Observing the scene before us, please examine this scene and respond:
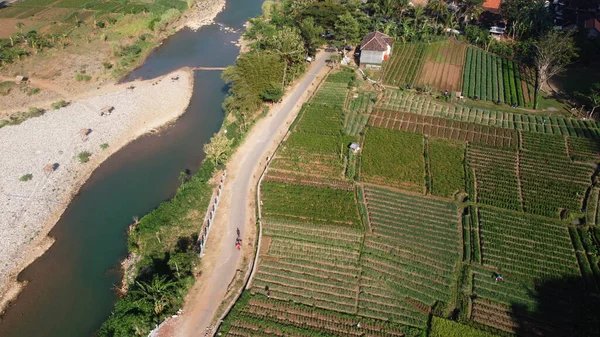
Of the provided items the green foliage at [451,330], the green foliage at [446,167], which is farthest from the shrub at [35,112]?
the green foliage at [451,330]

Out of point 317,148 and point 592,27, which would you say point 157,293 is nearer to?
point 317,148

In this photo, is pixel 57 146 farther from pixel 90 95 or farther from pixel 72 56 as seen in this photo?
pixel 72 56

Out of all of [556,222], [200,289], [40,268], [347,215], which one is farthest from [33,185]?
[556,222]

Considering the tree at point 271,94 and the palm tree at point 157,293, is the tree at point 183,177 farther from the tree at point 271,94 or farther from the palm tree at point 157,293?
the palm tree at point 157,293

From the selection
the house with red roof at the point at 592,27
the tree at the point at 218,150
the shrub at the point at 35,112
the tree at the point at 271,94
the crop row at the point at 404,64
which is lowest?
the shrub at the point at 35,112

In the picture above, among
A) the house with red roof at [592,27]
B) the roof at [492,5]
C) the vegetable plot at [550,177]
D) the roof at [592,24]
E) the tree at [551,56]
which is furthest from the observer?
the roof at [492,5]

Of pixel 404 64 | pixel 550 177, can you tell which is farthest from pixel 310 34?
pixel 550 177
